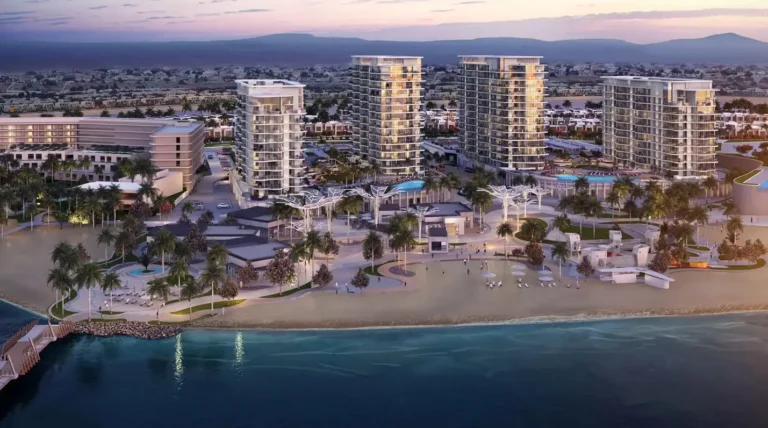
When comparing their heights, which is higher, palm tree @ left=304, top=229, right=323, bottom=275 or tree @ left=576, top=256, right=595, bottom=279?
palm tree @ left=304, top=229, right=323, bottom=275

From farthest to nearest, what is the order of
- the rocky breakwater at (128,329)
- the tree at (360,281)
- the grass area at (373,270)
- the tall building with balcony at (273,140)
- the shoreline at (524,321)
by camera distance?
the tall building with balcony at (273,140) < the grass area at (373,270) < the tree at (360,281) < the shoreline at (524,321) < the rocky breakwater at (128,329)

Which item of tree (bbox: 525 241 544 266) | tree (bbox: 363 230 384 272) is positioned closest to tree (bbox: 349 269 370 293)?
tree (bbox: 363 230 384 272)

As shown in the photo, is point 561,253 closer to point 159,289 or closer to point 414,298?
point 414,298

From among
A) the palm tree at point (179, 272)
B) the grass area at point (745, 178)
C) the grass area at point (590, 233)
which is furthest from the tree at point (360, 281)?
the grass area at point (745, 178)

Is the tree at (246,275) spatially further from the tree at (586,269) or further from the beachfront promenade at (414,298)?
the tree at (586,269)

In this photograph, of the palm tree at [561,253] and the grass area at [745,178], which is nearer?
the palm tree at [561,253]

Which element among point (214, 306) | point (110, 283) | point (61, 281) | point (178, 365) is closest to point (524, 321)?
point (214, 306)

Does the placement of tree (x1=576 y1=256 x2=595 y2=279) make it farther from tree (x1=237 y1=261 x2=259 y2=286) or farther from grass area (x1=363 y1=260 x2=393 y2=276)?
tree (x1=237 y1=261 x2=259 y2=286)

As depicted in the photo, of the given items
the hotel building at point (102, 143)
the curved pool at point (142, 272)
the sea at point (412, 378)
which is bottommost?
the sea at point (412, 378)
